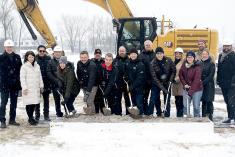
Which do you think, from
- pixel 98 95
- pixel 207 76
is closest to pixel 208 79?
pixel 207 76

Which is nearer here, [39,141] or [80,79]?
[39,141]

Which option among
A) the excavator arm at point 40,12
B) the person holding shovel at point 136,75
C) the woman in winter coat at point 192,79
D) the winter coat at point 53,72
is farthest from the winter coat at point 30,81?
the excavator arm at point 40,12

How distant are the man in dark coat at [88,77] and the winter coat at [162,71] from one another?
1.31m

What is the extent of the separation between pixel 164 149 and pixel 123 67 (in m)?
2.35

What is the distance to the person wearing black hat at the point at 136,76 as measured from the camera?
26.5 feet

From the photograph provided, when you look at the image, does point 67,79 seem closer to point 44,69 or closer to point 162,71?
point 44,69

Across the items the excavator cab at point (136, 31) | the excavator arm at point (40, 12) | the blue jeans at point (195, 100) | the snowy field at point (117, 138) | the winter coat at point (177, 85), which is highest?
the excavator arm at point (40, 12)

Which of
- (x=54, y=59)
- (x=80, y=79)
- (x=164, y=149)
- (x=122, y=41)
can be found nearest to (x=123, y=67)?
(x=80, y=79)

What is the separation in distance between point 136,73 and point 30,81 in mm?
2341

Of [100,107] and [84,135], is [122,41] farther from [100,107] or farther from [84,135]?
[84,135]

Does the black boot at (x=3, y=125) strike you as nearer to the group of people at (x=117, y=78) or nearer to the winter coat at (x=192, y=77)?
the group of people at (x=117, y=78)

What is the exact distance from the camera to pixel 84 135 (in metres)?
7.37

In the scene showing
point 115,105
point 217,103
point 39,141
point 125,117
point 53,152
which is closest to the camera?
point 53,152

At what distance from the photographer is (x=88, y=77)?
8.12 metres
